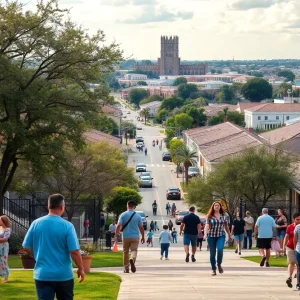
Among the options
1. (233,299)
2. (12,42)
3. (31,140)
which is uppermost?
(12,42)

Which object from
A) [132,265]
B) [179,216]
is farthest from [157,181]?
[132,265]

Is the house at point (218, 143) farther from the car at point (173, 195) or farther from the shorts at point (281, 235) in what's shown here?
the shorts at point (281, 235)

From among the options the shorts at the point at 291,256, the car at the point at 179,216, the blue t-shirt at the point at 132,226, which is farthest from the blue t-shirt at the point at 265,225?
the car at the point at 179,216

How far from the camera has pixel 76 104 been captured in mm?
33062

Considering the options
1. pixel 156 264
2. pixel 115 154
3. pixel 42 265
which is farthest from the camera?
pixel 115 154

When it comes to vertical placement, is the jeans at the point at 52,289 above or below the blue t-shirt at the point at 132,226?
below

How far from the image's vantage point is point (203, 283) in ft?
51.8

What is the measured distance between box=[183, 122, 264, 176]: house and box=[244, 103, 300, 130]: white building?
127 feet

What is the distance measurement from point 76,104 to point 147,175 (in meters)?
53.3

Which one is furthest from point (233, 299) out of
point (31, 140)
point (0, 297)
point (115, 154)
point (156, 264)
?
point (115, 154)

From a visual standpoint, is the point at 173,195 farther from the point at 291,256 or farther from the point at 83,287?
the point at 83,287

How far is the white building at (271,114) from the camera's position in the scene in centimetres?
13800

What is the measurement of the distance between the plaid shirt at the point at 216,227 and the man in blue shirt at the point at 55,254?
301 inches

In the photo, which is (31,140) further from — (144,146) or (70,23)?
(144,146)
